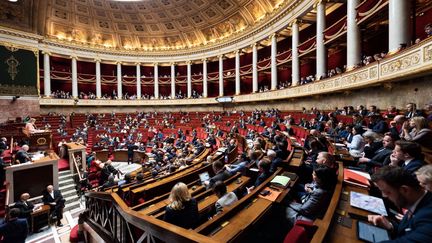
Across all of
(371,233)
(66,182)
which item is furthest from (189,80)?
(371,233)

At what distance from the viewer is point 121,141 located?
15.4 m

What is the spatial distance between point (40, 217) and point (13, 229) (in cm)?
182

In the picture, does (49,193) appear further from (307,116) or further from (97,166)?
(307,116)

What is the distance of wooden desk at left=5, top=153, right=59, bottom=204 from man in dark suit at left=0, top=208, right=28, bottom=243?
9.18ft

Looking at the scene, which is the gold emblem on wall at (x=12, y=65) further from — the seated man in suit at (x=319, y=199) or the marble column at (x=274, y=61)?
the seated man in suit at (x=319, y=199)

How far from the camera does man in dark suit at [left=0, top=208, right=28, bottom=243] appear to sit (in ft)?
15.0

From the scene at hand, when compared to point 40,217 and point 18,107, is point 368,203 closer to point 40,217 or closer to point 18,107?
point 40,217

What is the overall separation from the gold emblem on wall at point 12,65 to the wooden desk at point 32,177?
1473 cm

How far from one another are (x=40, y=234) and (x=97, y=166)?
3652 mm

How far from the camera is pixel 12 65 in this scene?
16953 mm

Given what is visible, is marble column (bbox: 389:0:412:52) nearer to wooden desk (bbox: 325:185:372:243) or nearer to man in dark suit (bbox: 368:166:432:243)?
wooden desk (bbox: 325:185:372:243)

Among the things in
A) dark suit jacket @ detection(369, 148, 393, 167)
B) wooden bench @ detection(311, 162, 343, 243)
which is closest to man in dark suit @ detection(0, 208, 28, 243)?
wooden bench @ detection(311, 162, 343, 243)

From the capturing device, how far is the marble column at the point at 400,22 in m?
6.55

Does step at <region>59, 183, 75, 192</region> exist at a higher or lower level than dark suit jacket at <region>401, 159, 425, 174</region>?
lower
